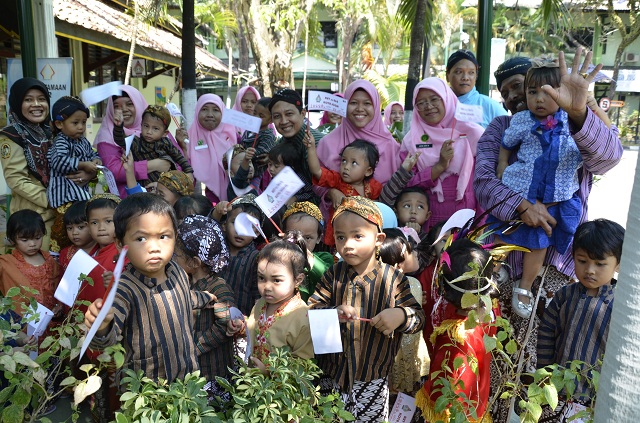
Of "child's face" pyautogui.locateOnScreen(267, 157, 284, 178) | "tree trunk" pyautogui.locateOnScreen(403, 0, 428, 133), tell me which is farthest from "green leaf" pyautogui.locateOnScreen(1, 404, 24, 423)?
"tree trunk" pyautogui.locateOnScreen(403, 0, 428, 133)

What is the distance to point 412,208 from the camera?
359 centimetres

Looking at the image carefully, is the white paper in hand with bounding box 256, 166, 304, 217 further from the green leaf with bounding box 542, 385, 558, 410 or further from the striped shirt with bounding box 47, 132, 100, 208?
the green leaf with bounding box 542, 385, 558, 410

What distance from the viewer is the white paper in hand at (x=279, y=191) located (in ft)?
10.3

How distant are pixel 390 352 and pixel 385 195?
4.18 feet

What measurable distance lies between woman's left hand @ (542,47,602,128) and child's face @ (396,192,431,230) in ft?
3.97

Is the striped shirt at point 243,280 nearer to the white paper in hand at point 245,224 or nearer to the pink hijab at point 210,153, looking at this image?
the white paper in hand at point 245,224

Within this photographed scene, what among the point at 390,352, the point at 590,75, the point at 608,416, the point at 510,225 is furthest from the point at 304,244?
the point at 608,416

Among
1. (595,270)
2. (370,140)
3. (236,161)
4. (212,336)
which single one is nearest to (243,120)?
(236,161)

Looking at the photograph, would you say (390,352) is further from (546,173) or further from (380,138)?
(380,138)

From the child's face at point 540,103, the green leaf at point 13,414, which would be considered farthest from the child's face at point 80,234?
the child's face at point 540,103

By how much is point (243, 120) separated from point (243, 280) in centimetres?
151

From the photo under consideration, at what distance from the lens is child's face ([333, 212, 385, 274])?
255 centimetres

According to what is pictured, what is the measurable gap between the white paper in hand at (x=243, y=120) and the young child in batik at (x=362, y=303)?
1.73m

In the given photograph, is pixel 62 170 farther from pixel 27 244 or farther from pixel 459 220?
pixel 459 220
